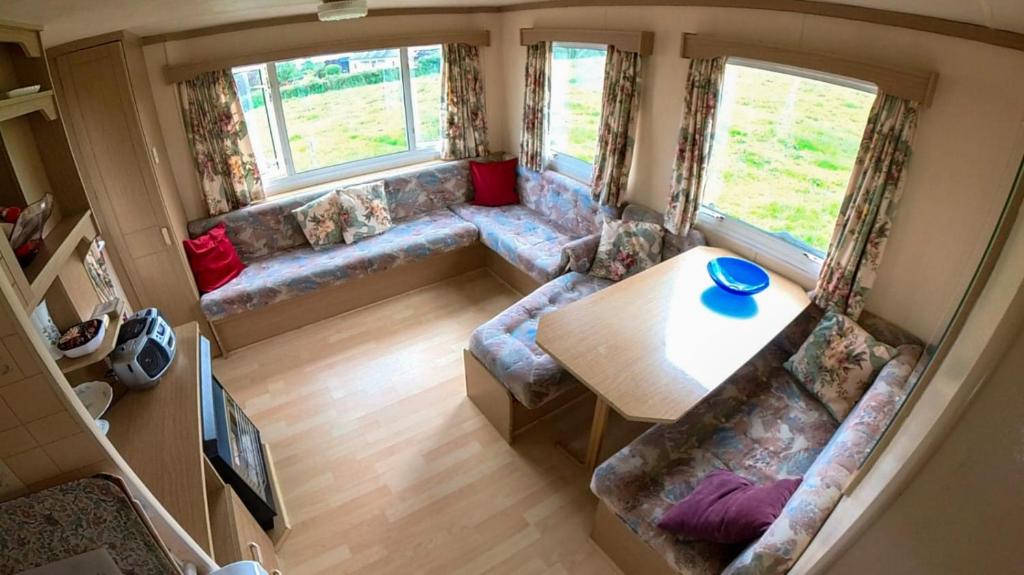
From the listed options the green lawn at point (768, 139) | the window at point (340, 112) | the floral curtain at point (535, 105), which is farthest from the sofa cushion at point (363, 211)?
the floral curtain at point (535, 105)

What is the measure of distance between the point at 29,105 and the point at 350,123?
305 centimetres

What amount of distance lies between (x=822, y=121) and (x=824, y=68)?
33cm

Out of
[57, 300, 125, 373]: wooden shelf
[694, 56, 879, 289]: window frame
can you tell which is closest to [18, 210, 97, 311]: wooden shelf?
[57, 300, 125, 373]: wooden shelf

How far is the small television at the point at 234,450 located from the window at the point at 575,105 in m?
2.82

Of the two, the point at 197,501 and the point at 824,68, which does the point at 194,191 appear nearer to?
the point at 197,501

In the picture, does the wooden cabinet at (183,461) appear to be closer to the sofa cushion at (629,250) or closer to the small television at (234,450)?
the small television at (234,450)

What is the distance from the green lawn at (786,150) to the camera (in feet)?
8.04

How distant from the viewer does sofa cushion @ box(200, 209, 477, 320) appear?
3.28 metres

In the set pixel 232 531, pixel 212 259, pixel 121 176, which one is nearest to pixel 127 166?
pixel 121 176

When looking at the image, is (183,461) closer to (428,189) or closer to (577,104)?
(428,189)

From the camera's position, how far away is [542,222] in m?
4.12

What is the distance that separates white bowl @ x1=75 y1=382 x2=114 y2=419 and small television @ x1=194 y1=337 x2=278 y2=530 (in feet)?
0.96

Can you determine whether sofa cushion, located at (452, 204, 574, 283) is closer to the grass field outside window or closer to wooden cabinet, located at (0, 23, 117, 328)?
the grass field outside window

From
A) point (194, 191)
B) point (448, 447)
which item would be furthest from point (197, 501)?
point (194, 191)
